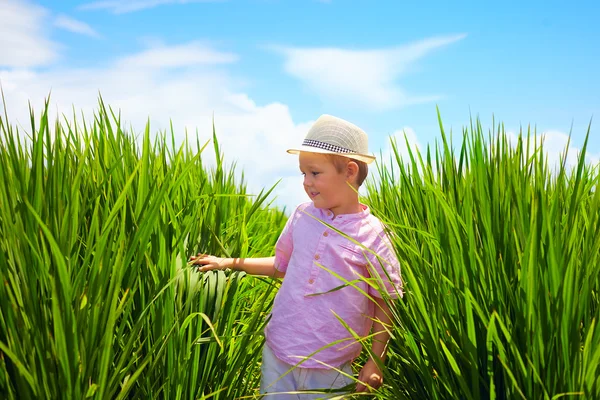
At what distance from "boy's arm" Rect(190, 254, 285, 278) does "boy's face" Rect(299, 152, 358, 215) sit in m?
0.32

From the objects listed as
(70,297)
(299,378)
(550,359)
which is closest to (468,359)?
(550,359)

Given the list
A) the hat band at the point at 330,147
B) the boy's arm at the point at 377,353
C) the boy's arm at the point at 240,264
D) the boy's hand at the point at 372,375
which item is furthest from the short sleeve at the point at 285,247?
the boy's hand at the point at 372,375

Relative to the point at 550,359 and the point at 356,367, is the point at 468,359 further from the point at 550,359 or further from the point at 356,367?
the point at 356,367

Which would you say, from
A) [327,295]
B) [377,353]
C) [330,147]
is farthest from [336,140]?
[377,353]

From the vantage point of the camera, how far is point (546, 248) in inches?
56.5

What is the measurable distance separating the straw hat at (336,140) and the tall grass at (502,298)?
360mm

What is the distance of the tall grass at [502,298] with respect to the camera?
4.49 feet

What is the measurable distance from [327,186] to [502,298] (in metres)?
0.76

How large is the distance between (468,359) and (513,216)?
1.30 feet

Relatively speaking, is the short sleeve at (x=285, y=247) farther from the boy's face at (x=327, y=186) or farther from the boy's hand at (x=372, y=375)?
the boy's hand at (x=372, y=375)

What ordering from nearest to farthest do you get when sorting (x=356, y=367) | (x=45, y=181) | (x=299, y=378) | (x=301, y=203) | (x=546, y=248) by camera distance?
(x=546, y=248)
(x=45, y=181)
(x=299, y=378)
(x=301, y=203)
(x=356, y=367)

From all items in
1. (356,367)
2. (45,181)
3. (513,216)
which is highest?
(45,181)

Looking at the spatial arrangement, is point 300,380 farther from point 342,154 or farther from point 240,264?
point 342,154

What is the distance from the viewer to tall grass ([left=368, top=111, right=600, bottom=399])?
4.49 feet
